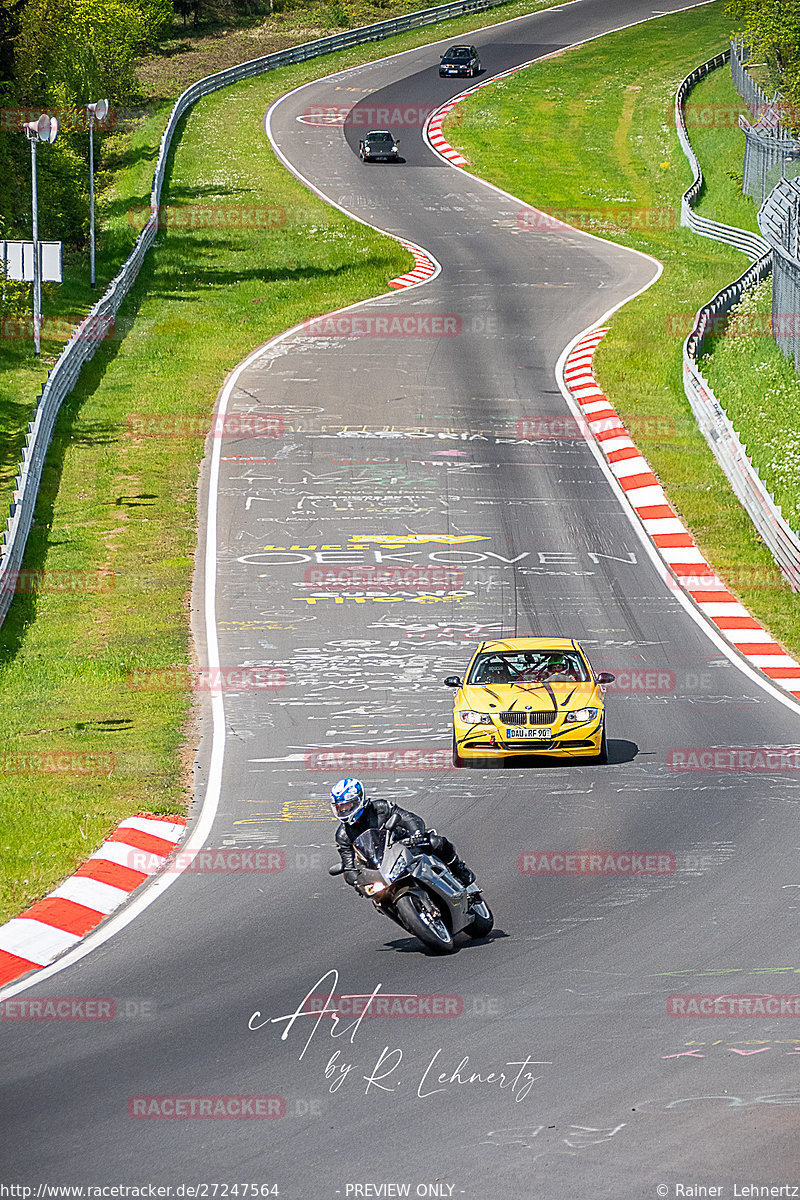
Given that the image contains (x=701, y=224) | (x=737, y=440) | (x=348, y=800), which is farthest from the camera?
(x=701, y=224)

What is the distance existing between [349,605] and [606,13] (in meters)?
79.6

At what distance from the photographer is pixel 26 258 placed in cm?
3672

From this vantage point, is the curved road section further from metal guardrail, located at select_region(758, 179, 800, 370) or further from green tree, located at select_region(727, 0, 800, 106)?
green tree, located at select_region(727, 0, 800, 106)

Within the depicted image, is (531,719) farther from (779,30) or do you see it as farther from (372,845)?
(779,30)

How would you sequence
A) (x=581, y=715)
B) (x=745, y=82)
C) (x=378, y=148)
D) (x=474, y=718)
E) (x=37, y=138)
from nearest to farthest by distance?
1. (x=581, y=715)
2. (x=474, y=718)
3. (x=37, y=138)
4. (x=378, y=148)
5. (x=745, y=82)

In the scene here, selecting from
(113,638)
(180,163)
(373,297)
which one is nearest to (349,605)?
(113,638)

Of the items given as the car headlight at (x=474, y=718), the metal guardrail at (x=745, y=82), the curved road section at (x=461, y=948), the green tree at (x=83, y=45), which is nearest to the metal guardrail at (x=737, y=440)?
the curved road section at (x=461, y=948)

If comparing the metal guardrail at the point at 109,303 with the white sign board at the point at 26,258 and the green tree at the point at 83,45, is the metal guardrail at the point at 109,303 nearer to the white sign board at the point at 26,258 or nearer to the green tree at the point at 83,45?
the white sign board at the point at 26,258

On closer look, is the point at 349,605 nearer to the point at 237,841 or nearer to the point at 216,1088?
the point at 237,841

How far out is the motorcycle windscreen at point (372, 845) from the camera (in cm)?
1200

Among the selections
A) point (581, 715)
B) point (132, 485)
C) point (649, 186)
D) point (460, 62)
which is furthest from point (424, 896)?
point (460, 62)

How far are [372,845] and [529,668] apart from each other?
21.1 ft

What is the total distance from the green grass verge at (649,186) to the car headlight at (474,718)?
7784mm

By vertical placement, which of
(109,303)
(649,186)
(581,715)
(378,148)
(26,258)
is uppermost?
(378,148)
